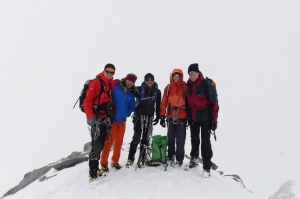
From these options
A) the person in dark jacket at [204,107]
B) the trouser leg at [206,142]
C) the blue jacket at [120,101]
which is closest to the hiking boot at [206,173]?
the person in dark jacket at [204,107]

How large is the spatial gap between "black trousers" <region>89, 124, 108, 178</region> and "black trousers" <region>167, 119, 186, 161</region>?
2504mm

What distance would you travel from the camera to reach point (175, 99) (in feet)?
27.6

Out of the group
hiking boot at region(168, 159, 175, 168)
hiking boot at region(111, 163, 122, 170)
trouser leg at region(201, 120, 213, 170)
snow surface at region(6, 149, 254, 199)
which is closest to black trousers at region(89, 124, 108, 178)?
snow surface at region(6, 149, 254, 199)

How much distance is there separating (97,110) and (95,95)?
516 millimetres

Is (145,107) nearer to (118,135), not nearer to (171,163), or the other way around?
(118,135)

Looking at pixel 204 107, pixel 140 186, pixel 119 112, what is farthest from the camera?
pixel 119 112

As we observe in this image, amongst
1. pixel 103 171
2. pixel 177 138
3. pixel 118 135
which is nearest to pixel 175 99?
pixel 177 138

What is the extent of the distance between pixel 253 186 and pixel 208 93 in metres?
67.2

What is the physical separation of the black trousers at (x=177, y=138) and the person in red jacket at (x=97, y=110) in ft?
7.82

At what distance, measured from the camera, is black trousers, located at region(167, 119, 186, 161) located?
27.9 feet

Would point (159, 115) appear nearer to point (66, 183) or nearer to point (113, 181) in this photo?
point (113, 181)

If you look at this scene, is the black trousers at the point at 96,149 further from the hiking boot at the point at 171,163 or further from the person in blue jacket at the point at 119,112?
the hiking boot at the point at 171,163

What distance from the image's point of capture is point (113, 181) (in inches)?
299

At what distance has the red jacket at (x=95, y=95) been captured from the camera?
23.9 ft
